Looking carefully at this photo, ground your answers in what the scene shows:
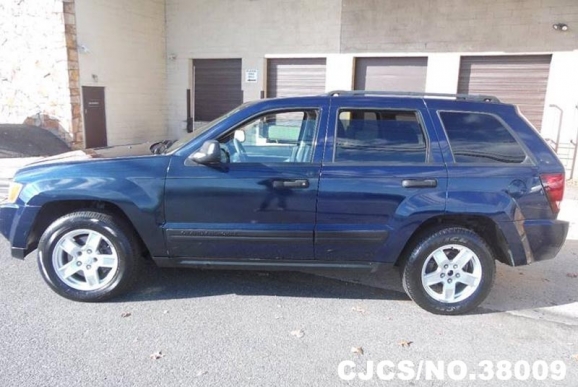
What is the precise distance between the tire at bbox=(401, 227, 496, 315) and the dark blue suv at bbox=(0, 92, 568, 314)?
10mm

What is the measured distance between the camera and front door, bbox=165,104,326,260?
3.59 metres

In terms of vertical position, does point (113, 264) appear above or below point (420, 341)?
above

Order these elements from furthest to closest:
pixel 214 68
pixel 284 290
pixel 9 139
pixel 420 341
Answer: pixel 214 68 → pixel 9 139 → pixel 284 290 → pixel 420 341

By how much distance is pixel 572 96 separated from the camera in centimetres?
998

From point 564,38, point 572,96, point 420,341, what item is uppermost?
point 564,38

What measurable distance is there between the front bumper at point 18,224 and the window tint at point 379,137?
8.64 feet

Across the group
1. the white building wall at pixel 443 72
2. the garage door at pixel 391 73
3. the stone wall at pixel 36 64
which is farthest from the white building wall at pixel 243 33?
the stone wall at pixel 36 64

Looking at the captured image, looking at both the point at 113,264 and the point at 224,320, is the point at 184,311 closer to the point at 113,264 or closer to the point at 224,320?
the point at 224,320

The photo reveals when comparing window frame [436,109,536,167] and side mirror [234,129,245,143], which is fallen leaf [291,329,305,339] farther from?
window frame [436,109,536,167]

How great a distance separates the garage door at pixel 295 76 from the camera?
12602 mm

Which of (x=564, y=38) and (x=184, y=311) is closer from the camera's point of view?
(x=184, y=311)

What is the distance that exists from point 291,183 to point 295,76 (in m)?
9.87

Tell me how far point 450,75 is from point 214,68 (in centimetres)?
706

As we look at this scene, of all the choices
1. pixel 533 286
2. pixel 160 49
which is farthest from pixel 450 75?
pixel 160 49
